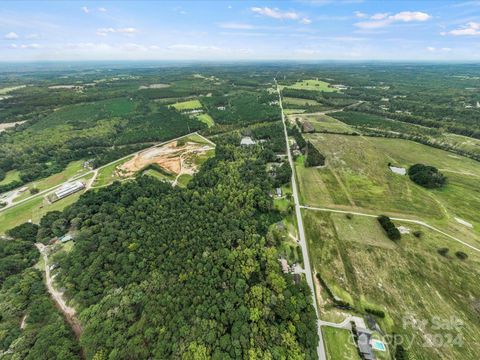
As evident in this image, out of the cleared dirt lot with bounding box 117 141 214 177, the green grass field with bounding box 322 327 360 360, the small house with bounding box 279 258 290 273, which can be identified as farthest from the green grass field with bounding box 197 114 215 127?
the green grass field with bounding box 322 327 360 360

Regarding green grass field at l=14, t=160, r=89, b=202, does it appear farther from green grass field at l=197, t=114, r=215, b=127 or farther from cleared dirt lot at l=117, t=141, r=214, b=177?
green grass field at l=197, t=114, r=215, b=127

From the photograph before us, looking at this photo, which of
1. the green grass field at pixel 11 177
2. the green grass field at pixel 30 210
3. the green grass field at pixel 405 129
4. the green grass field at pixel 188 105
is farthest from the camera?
the green grass field at pixel 188 105

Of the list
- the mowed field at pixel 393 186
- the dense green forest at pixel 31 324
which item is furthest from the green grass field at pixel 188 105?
the dense green forest at pixel 31 324

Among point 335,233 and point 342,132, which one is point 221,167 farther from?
Answer: point 342,132

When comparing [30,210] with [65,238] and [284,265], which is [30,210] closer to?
[65,238]

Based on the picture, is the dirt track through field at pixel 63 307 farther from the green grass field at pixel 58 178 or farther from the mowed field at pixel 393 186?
the mowed field at pixel 393 186

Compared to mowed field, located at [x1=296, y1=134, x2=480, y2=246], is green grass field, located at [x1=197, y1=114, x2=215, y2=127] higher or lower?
higher
